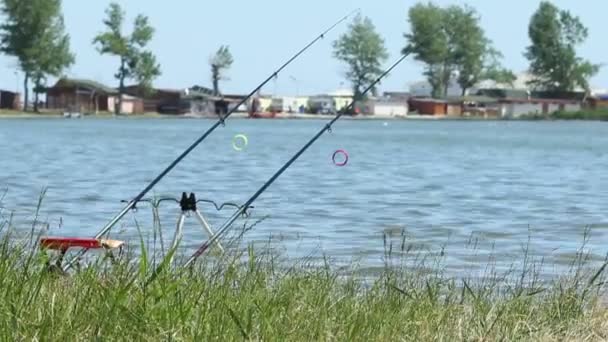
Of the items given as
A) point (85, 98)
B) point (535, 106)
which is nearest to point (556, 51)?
point (535, 106)

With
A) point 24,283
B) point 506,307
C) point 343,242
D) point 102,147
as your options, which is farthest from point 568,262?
point 102,147

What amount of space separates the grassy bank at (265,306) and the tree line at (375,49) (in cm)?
11245

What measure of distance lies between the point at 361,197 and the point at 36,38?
105 m

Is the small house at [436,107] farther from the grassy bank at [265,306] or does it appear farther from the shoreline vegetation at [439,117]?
the grassy bank at [265,306]

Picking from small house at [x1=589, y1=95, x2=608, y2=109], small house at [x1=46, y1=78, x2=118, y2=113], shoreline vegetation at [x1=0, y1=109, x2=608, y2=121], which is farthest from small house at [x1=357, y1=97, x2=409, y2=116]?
small house at [x1=46, y1=78, x2=118, y2=113]

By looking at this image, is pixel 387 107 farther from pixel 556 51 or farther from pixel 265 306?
pixel 265 306

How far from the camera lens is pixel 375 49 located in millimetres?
163125

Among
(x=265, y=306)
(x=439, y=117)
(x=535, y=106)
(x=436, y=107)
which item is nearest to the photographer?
(x=265, y=306)

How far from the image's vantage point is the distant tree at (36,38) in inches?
4943

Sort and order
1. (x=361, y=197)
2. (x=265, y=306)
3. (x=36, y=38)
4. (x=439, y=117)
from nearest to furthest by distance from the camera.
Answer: (x=265, y=306) < (x=361, y=197) < (x=36, y=38) < (x=439, y=117)

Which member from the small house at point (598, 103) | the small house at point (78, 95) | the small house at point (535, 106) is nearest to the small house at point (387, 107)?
the small house at point (535, 106)

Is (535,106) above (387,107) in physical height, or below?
above

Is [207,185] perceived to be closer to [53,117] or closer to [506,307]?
[506,307]

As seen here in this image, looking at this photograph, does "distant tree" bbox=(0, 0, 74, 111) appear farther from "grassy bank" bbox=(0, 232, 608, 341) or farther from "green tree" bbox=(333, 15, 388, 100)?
"grassy bank" bbox=(0, 232, 608, 341)
